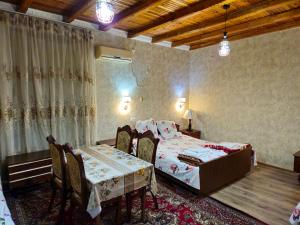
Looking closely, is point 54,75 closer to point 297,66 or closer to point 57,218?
point 57,218

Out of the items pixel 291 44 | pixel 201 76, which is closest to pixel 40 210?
pixel 201 76

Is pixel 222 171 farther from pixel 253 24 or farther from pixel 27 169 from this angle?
pixel 27 169

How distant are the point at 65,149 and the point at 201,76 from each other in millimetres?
4209

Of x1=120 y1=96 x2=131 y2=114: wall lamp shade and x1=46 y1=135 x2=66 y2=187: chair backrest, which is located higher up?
x1=120 y1=96 x2=131 y2=114: wall lamp shade

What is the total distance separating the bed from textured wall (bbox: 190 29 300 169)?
0.84 metres

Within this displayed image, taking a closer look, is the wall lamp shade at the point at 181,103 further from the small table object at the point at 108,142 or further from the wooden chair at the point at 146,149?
the wooden chair at the point at 146,149

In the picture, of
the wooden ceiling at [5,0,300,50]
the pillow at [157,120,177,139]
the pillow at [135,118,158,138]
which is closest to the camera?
the wooden ceiling at [5,0,300,50]

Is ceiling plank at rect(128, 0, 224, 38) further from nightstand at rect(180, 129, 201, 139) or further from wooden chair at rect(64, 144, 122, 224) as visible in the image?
nightstand at rect(180, 129, 201, 139)

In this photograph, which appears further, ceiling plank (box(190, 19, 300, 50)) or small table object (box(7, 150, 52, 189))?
ceiling plank (box(190, 19, 300, 50))

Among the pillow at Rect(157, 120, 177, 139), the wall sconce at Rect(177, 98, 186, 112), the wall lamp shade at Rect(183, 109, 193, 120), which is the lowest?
the pillow at Rect(157, 120, 177, 139)

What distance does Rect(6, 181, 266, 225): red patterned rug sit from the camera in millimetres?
2342

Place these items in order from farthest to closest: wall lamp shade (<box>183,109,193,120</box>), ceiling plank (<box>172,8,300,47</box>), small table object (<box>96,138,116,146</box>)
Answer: wall lamp shade (<box>183,109,193,120</box>) < small table object (<box>96,138,116,146</box>) < ceiling plank (<box>172,8,300,47</box>)

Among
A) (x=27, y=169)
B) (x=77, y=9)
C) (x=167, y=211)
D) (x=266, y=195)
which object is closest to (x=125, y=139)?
(x=167, y=211)

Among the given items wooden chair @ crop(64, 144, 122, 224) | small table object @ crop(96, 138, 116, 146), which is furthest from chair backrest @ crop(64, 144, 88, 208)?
small table object @ crop(96, 138, 116, 146)
